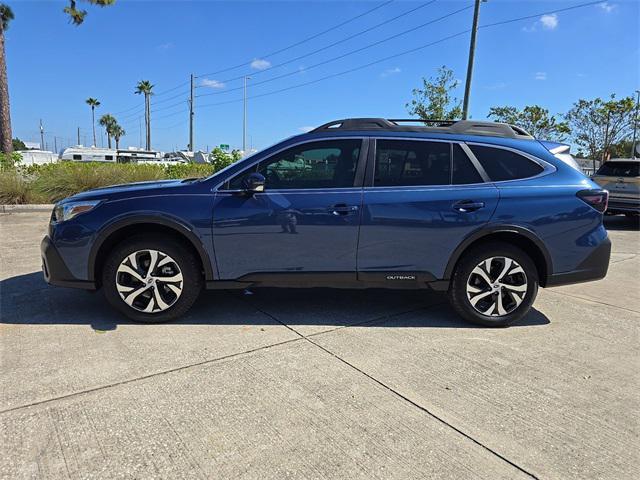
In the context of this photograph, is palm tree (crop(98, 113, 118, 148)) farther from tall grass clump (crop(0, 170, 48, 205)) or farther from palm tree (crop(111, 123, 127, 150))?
tall grass clump (crop(0, 170, 48, 205))

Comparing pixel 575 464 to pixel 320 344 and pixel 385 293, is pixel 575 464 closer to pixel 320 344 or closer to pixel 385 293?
pixel 320 344

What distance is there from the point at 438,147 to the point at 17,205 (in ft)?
35.0

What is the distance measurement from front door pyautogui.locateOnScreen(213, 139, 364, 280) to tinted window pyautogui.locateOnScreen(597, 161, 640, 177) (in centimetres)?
1025

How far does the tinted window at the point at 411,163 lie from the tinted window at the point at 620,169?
9.67m

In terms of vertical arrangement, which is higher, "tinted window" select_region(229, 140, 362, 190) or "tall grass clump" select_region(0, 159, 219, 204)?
"tinted window" select_region(229, 140, 362, 190)

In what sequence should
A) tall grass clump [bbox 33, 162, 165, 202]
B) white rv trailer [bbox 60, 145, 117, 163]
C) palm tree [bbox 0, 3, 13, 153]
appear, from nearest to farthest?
tall grass clump [bbox 33, 162, 165, 202]
palm tree [bbox 0, 3, 13, 153]
white rv trailer [bbox 60, 145, 117, 163]

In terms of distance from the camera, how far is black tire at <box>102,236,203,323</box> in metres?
3.89

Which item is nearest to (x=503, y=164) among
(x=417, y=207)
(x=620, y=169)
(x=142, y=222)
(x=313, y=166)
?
(x=417, y=207)

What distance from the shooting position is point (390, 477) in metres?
2.21

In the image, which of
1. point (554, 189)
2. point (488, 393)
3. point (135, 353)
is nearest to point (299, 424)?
point (488, 393)

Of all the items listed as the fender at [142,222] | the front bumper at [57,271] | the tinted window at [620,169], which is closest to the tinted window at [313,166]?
the fender at [142,222]

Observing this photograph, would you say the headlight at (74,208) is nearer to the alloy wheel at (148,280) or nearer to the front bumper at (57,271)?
the front bumper at (57,271)

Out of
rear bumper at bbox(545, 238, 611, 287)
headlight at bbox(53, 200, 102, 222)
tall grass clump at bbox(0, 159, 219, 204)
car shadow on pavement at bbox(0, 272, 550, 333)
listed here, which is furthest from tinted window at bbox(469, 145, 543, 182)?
tall grass clump at bbox(0, 159, 219, 204)

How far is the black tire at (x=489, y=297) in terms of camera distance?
13.3ft
